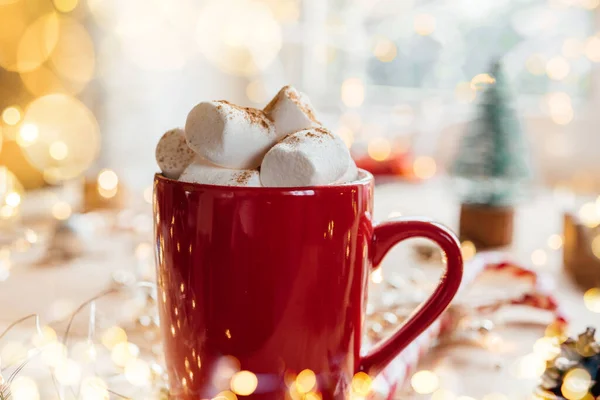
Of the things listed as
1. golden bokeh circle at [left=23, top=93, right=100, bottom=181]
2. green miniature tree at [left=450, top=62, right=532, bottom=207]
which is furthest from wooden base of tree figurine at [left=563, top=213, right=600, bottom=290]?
golden bokeh circle at [left=23, top=93, right=100, bottom=181]

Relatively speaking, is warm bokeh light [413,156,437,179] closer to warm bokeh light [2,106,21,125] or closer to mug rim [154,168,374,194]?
warm bokeh light [2,106,21,125]

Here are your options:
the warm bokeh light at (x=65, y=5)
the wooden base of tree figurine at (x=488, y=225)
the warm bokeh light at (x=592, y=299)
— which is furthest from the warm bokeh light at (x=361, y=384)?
the warm bokeh light at (x=65, y=5)

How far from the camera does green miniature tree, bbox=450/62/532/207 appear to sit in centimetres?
110

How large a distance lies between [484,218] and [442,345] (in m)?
0.46

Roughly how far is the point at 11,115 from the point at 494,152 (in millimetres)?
1304

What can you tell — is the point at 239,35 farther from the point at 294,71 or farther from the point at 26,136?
the point at 26,136

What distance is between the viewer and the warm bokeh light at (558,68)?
7.98ft

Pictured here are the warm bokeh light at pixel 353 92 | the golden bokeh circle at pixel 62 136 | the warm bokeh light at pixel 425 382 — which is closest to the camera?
the warm bokeh light at pixel 425 382

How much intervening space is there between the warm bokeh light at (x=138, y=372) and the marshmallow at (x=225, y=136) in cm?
21

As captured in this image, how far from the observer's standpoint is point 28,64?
1739 millimetres

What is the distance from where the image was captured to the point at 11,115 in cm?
164

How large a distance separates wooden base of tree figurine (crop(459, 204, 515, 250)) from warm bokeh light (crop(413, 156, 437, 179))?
983mm

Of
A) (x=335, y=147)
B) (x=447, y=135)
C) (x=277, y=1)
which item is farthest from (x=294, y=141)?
(x=277, y=1)

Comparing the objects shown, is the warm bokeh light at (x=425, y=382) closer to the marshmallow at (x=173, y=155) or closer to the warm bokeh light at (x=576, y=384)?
the warm bokeh light at (x=576, y=384)
